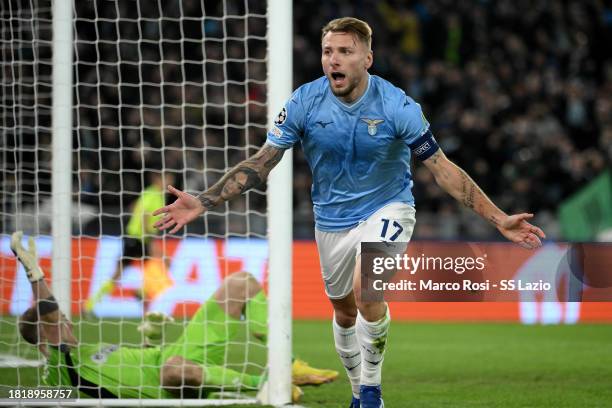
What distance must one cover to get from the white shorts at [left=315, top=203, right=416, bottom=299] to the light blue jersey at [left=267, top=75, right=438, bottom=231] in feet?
0.18

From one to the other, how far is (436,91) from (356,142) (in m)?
12.5

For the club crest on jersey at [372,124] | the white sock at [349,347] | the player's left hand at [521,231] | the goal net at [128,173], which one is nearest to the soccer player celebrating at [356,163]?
the club crest on jersey at [372,124]

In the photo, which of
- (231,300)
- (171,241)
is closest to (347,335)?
(231,300)

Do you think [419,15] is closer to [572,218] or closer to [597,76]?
[597,76]

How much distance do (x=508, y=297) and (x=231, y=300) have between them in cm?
243

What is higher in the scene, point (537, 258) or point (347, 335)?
point (537, 258)

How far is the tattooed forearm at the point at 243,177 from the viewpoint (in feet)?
16.9

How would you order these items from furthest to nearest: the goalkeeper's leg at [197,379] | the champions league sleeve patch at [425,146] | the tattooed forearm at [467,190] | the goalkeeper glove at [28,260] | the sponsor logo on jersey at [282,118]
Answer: the goalkeeper's leg at [197,379] → the goalkeeper glove at [28,260] → the sponsor logo on jersey at [282,118] → the champions league sleeve patch at [425,146] → the tattooed forearm at [467,190]

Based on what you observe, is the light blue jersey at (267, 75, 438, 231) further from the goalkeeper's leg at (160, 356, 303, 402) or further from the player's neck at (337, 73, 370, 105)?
the goalkeeper's leg at (160, 356, 303, 402)

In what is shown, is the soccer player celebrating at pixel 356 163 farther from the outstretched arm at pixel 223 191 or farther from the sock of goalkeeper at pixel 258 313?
the sock of goalkeeper at pixel 258 313

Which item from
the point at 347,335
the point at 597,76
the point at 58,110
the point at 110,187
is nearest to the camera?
the point at 347,335

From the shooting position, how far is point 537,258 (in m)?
4.49

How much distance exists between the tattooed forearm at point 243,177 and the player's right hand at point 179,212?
0.48 feet

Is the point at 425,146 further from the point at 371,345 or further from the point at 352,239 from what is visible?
the point at 371,345
